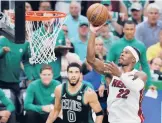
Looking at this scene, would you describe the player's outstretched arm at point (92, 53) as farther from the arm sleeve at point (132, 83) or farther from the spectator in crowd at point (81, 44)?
the spectator in crowd at point (81, 44)

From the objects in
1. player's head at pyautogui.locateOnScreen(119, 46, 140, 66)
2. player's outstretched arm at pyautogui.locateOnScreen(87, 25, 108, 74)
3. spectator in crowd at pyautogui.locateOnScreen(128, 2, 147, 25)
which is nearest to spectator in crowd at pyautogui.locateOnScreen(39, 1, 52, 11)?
spectator in crowd at pyautogui.locateOnScreen(128, 2, 147, 25)

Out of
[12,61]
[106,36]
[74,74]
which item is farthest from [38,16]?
[106,36]

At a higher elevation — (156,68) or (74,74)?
(74,74)

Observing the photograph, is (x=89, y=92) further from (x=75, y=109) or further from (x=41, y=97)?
(x=41, y=97)

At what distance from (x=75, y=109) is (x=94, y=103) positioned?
28cm

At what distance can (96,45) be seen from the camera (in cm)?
1038

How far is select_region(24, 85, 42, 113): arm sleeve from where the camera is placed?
9.41 metres

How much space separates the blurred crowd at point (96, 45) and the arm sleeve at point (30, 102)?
49 cm

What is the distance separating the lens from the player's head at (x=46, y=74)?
373 inches

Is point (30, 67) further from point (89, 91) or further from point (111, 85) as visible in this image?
point (111, 85)

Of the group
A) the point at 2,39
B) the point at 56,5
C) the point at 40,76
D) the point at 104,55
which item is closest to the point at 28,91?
the point at 40,76

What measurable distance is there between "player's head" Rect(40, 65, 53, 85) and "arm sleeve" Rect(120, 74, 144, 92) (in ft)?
6.87

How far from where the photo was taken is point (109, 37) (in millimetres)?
11188

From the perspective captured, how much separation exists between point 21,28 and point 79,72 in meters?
1.60
